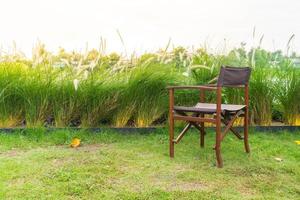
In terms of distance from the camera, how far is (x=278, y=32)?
501 cm

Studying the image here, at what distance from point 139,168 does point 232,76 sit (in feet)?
3.37

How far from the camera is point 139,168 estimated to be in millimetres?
2887

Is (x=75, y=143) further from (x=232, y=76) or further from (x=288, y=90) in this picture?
(x=288, y=90)

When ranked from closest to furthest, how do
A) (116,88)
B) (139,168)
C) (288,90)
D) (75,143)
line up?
(139,168) → (75,143) → (116,88) → (288,90)

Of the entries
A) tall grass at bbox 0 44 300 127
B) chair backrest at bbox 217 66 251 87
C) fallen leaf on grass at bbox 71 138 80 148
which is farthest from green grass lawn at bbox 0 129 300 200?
→ chair backrest at bbox 217 66 251 87

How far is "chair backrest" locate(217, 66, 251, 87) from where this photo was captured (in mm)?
2879

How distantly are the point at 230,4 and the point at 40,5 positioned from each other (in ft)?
9.14

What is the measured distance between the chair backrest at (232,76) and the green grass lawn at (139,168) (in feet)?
2.13

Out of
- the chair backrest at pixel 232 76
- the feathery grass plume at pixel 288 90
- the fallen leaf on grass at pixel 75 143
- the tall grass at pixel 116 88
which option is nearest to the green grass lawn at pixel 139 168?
the fallen leaf on grass at pixel 75 143

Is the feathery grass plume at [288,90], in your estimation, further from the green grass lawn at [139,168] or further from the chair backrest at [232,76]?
the chair backrest at [232,76]

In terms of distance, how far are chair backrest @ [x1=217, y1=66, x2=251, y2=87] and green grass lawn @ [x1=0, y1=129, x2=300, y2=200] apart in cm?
65

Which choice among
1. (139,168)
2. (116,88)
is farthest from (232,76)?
(116,88)

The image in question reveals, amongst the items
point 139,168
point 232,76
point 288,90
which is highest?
point 232,76

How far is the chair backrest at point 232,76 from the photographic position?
113 inches
